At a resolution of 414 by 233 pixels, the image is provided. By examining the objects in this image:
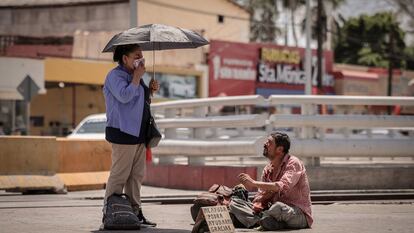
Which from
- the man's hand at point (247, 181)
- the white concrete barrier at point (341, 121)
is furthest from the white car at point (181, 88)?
the man's hand at point (247, 181)

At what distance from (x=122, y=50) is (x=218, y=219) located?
6.30ft

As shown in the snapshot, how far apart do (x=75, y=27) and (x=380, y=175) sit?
42.7 m

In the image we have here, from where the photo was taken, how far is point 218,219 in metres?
7.66

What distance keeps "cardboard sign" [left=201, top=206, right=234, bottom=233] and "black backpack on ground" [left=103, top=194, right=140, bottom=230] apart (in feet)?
2.73

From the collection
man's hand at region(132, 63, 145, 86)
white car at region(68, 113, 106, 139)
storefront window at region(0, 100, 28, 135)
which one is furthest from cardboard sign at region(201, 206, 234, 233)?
→ storefront window at region(0, 100, 28, 135)

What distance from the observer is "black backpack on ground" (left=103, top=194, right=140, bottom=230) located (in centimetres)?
805

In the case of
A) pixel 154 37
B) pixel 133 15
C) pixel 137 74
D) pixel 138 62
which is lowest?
pixel 137 74

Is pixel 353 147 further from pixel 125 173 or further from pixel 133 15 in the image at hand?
pixel 133 15

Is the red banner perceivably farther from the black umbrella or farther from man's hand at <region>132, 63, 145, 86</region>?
man's hand at <region>132, 63, 145, 86</region>

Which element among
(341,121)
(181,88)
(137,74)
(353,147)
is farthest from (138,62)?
(181,88)

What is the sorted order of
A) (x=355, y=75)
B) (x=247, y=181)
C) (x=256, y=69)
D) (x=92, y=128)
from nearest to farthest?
(x=247, y=181), (x=92, y=128), (x=256, y=69), (x=355, y=75)

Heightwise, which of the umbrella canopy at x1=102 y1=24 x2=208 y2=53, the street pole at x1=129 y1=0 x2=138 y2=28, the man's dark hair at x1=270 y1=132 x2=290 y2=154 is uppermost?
the street pole at x1=129 y1=0 x2=138 y2=28

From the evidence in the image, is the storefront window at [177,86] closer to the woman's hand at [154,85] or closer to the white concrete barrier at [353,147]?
the white concrete barrier at [353,147]

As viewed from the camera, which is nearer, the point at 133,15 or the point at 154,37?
the point at 154,37
